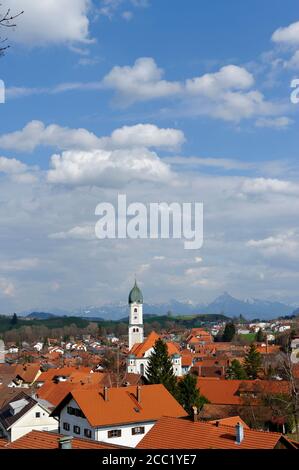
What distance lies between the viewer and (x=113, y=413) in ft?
95.3

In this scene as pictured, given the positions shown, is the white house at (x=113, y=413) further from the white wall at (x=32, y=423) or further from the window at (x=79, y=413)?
the white wall at (x=32, y=423)

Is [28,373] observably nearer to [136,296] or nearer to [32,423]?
[136,296]

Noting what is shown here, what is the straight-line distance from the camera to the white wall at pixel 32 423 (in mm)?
34875

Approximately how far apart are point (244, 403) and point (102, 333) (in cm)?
14620

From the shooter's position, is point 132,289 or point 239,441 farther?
point 132,289

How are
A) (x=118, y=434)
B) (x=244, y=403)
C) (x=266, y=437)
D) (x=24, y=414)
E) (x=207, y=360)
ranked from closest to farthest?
(x=266, y=437)
(x=118, y=434)
(x=24, y=414)
(x=244, y=403)
(x=207, y=360)

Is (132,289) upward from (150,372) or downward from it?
upward

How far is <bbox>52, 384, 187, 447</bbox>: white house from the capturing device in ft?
92.7

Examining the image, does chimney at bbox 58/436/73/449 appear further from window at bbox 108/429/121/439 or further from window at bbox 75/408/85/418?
window at bbox 75/408/85/418

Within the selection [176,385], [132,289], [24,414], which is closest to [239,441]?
[24,414]

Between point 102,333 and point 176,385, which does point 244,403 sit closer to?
point 176,385

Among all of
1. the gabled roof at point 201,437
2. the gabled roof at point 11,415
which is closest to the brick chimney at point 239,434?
the gabled roof at point 201,437
